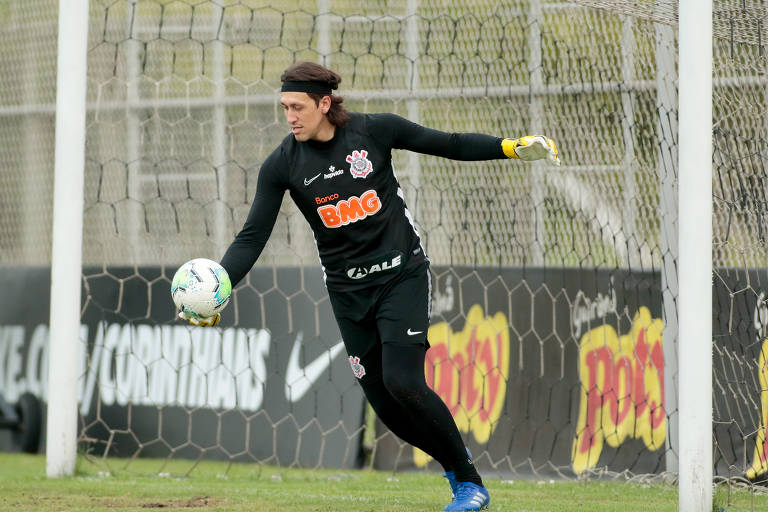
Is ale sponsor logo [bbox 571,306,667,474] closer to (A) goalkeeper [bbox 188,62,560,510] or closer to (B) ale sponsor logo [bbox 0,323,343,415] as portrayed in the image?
(B) ale sponsor logo [bbox 0,323,343,415]

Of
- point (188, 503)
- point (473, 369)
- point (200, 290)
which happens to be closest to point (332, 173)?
point (200, 290)

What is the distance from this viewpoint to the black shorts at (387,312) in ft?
16.9

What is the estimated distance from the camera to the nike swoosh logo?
773cm

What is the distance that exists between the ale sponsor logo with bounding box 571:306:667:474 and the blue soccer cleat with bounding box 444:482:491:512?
1.93 metres

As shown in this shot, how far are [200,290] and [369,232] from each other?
84 centimetres

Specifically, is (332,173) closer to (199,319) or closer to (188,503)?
(199,319)

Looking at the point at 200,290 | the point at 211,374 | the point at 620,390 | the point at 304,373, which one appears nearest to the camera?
the point at 200,290

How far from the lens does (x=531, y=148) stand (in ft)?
16.3

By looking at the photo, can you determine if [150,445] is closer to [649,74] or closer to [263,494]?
[263,494]

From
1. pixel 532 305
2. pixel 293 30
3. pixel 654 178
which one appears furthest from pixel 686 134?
pixel 293 30

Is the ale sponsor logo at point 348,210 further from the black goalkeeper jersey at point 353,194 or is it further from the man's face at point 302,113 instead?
the man's face at point 302,113

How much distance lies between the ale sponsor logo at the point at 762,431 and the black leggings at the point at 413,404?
6.27 ft

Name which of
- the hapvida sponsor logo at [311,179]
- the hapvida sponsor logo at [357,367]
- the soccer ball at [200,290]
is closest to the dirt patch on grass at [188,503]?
the hapvida sponsor logo at [357,367]

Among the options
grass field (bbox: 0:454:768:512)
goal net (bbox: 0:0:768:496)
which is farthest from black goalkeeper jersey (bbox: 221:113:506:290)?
goal net (bbox: 0:0:768:496)
